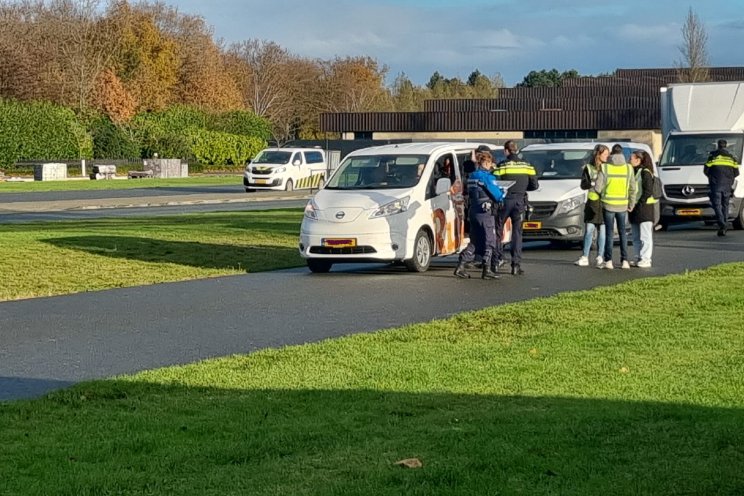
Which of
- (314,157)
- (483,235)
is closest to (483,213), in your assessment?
(483,235)

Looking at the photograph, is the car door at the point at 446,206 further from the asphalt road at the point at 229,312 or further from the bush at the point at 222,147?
the bush at the point at 222,147

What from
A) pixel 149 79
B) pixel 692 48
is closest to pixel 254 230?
pixel 692 48

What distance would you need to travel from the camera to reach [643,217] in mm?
19344

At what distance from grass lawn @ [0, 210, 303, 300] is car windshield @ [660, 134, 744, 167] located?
8333 mm

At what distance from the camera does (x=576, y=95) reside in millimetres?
93688

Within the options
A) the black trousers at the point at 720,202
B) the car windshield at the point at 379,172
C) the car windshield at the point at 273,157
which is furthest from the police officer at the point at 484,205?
the car windshield at the point at 273,157

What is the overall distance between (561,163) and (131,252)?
7.73 metres

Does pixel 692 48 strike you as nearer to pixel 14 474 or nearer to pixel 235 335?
pixel 235 335

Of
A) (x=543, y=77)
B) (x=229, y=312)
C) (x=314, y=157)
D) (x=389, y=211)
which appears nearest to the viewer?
(x=229, y=312)

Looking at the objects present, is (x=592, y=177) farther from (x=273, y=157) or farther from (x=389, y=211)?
(x=273, y=157)

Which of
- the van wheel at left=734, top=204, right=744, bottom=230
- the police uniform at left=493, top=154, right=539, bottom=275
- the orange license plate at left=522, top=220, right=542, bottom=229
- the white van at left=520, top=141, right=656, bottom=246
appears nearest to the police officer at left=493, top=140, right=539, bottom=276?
the police uniform at left=493, top=154, right=539, bottom=275

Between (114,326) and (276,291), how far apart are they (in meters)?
3.48

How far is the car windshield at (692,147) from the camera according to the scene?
28.3m

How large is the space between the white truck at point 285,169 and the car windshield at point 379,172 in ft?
96.5
